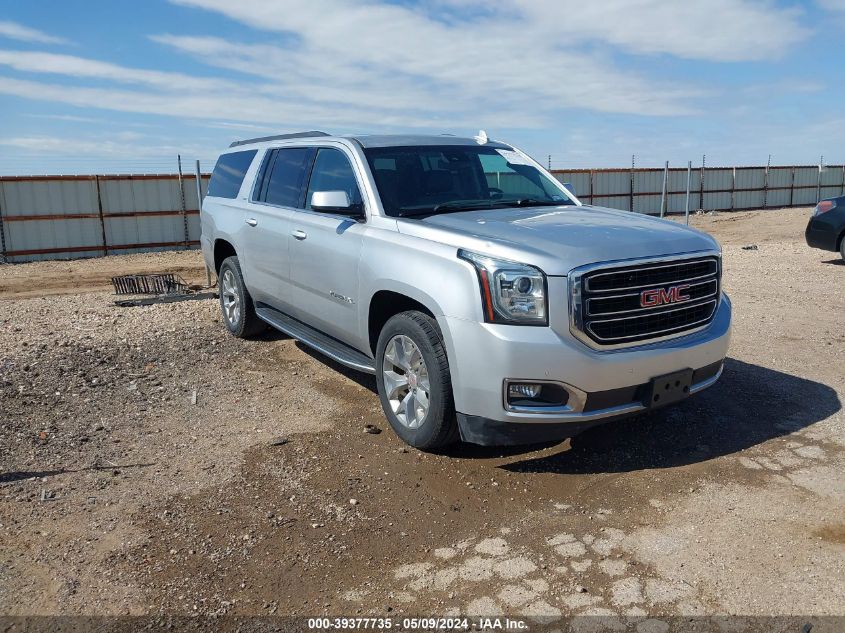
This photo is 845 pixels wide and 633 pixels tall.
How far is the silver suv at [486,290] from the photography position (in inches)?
153

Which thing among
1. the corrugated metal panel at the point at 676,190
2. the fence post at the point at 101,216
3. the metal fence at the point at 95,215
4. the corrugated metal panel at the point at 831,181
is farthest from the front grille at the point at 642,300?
the corrugated metal panel at the point at 831,181

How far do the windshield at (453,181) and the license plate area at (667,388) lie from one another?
180 centimetres

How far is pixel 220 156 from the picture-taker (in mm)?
7895

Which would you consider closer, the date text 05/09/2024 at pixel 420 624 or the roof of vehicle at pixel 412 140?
the date text 05/09/2024 at pixel 420 624

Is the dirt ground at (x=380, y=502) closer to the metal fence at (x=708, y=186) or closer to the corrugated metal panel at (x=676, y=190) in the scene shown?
the metal fence at (x=708, y=186)

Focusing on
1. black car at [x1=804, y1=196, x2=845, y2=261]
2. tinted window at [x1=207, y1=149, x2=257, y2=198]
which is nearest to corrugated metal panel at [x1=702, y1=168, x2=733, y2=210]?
black car at [x1=804, y1=196, x2=845, y2=261]

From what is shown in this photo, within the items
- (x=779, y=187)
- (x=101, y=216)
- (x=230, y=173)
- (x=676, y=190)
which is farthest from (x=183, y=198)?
(x=779, y=187)

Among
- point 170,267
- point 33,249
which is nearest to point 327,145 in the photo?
point 170,267

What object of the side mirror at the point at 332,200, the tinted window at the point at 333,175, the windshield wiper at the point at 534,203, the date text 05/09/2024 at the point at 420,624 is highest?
the tinted window at the point at 333,175

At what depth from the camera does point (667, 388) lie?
164 inches

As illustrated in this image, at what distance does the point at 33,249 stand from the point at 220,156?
12.7 metres

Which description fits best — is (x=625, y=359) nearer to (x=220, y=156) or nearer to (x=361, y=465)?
(x=361, y=465)

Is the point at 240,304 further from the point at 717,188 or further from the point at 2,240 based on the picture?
the point at 717,188

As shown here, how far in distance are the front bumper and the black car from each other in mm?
10223
